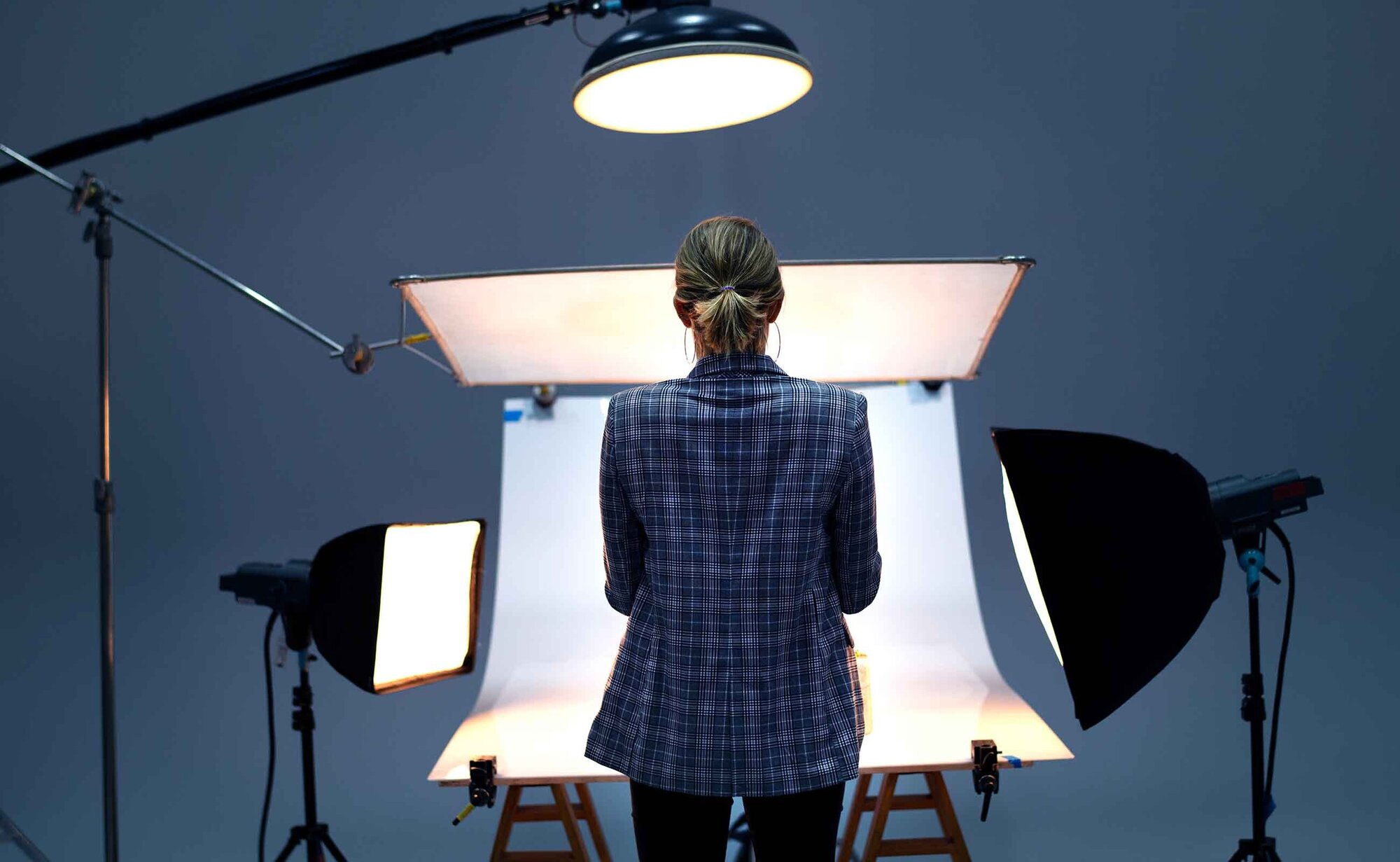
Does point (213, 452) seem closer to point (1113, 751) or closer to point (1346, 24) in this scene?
point (1113, 751)

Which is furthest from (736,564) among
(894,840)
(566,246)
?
(566,246)

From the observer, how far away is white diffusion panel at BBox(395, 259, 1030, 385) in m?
2.38

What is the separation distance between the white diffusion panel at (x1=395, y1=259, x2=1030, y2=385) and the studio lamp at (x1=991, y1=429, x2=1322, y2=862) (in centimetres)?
100

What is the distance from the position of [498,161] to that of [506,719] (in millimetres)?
2304

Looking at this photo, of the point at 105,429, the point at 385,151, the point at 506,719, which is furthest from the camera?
the point at 385,151

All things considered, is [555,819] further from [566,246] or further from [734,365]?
[566,246]

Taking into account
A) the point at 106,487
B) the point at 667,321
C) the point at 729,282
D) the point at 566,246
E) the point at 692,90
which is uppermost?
the point at 566,246

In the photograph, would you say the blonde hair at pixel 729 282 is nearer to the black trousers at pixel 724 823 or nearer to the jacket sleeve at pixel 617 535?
the jacket sleeve at pixel 617 535

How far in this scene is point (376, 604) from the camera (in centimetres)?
182

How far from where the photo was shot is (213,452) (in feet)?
13.4

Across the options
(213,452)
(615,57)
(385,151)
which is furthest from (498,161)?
(615,57)

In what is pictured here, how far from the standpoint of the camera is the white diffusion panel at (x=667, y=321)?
2.38m

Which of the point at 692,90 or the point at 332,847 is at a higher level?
the point at 692,90

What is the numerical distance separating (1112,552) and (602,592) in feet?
5.38
